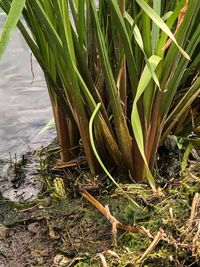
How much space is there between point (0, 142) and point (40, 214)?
70cm

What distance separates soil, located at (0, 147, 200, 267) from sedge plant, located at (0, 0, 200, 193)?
0.27ft

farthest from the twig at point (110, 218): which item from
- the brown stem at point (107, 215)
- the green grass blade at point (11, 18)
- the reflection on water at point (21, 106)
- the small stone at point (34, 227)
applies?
the reflection on water at point (21, 106)

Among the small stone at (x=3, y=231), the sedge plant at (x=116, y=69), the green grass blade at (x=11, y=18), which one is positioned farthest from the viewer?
the small stone at (x=3, y=231)

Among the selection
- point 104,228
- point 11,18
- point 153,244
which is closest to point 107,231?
point 104,228

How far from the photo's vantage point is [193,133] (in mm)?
1468

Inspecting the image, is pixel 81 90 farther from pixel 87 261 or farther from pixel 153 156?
pixel 87 261

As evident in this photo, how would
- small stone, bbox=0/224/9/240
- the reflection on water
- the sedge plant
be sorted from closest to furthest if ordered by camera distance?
the sedge plant
small stone, bbox=0/224/9/240
the reflection on water

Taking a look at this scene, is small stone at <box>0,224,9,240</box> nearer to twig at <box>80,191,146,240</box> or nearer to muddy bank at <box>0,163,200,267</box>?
muddy bank at <box>0,163,200,267</box>

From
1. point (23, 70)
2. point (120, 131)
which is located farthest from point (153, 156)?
point (23, 70)

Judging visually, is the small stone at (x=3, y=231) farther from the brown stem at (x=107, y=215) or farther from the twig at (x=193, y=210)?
the twig at (x=193, y=210)

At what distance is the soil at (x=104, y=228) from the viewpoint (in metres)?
1.14

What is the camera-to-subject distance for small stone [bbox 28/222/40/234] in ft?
4.21

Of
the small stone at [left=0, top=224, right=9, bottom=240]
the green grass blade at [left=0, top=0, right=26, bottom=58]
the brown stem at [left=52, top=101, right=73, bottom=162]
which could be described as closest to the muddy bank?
the small stone at [left=0, top=224, right=9, bottom=240]

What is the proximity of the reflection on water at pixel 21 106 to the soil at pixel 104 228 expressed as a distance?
570 mm
